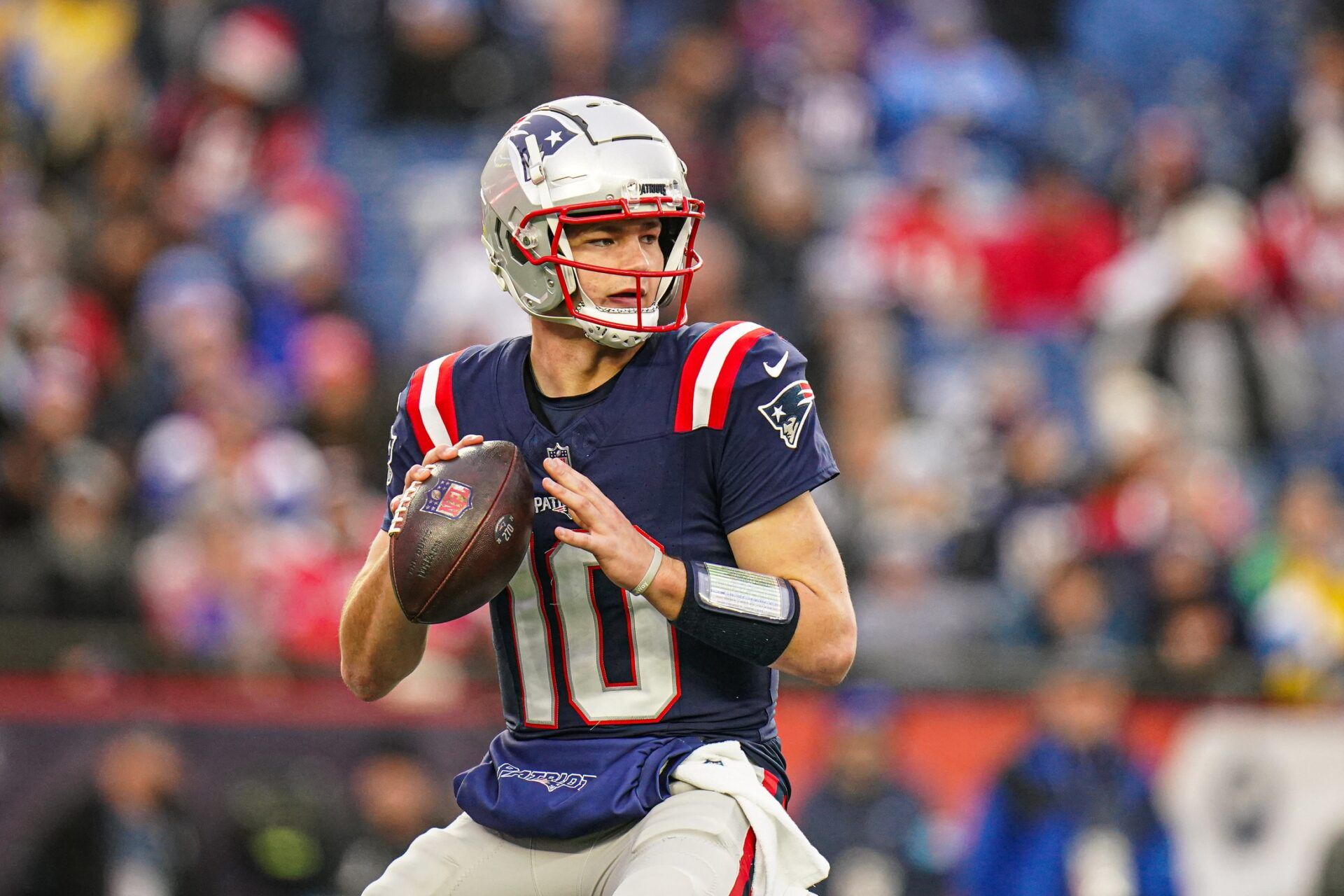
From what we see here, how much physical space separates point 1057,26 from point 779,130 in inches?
110

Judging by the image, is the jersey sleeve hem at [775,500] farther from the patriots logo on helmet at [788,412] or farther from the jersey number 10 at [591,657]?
the jersey number 10 at [591,657]

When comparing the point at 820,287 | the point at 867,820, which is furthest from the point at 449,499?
the point at 820,287

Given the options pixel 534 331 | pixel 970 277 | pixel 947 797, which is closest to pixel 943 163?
pixel 970 277

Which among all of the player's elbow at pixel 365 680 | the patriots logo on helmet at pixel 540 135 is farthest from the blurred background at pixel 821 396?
the patriots logo on helmet at pixel 540 135

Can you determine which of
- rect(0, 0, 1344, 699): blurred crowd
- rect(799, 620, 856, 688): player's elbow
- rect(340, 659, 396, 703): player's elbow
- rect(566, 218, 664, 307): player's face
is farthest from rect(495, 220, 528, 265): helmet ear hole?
rect(0, 0, 1344, 699): blurred crowd

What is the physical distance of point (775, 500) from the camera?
3801 mm

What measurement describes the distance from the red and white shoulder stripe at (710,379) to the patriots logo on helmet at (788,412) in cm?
8

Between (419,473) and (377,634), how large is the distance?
39 centimetres

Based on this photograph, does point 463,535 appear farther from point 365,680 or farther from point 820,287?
point 820,287

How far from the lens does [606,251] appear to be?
3.96 meters

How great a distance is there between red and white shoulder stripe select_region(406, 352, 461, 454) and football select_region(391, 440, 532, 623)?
28 centimetres

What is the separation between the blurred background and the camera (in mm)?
7805

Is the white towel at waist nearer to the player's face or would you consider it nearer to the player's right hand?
the player's right hand

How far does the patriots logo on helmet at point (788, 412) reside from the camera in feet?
12.6
